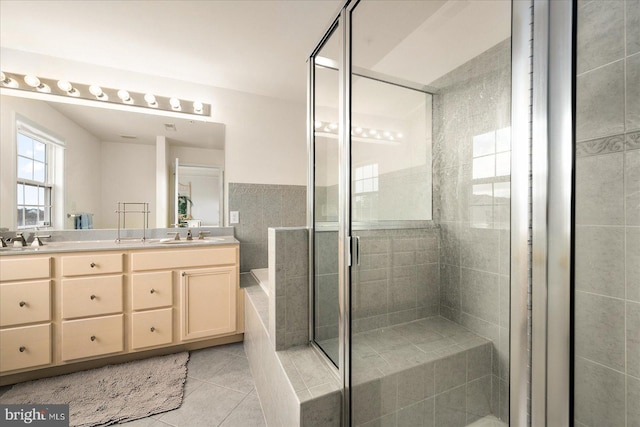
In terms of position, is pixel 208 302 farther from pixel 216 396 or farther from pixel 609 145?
pixel 609 145

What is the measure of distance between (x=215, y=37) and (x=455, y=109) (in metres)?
1.86

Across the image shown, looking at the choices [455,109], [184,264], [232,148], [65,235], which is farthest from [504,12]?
[65,235]

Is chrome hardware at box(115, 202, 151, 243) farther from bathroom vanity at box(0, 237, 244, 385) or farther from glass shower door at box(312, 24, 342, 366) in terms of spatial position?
glass shower door at box(312, 24, 342, 366)

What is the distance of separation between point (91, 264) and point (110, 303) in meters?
0.31

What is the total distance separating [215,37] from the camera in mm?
1909

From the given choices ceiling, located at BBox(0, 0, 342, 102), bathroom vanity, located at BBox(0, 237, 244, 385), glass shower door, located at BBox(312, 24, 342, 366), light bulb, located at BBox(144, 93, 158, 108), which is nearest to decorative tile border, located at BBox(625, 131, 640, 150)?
glass shower door, located at BBox(312, 24, 342, 366)

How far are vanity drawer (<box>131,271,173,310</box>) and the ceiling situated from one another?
1.76 m

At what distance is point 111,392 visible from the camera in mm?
1614

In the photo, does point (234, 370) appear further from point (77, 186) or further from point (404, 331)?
point (77, 186)

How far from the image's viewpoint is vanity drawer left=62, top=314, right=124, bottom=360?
5.73 ft

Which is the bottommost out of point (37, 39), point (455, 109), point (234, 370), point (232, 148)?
point (234, 370)

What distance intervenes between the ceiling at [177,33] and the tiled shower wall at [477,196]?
902 mm

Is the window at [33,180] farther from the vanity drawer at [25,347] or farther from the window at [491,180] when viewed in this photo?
the window at [491,180]

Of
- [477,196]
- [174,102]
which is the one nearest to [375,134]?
[477,196]
